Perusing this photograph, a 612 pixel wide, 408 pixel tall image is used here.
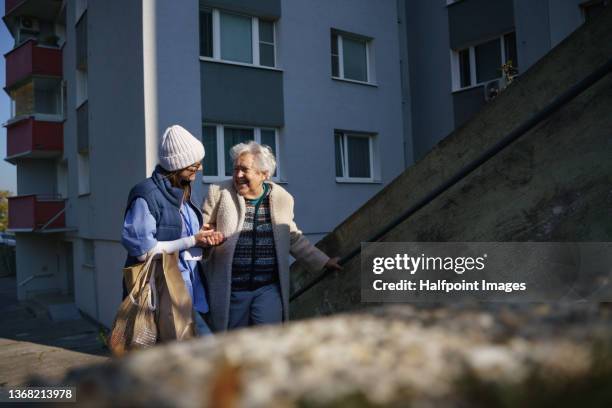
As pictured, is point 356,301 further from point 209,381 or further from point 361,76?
point 361,76

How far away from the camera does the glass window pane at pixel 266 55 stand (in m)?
11.5

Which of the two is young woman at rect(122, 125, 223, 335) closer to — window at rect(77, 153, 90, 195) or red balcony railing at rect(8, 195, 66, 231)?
window at rect(77, 153, 90, 195)

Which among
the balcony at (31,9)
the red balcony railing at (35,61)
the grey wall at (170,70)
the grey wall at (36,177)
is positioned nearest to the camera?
the grey wall at (170,70)

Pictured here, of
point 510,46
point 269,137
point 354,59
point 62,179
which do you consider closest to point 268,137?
point 269,137

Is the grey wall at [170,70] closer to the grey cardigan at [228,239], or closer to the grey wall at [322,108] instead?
the grey wall at [322,108]

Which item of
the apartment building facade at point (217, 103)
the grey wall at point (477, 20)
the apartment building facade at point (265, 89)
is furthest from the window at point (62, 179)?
the grey wall at point (477, 20)

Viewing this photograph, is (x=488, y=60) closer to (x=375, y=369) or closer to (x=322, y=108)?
(x=322, y=108)

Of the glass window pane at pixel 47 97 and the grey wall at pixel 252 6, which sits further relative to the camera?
the glass window pane at pixel 47 97

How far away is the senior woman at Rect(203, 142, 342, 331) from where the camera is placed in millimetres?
3477

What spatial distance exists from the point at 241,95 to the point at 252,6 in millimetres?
1909

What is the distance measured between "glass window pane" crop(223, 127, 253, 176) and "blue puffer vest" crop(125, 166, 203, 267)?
737 centimetres

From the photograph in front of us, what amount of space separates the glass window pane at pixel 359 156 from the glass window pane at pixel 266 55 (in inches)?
107

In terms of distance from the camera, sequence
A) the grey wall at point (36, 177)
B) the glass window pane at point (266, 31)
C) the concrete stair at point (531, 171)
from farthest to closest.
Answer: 1. the grey wall at point (36, 177)
2. the glass window pane at point (266, 31)
3. the concrete stair at point (531, 171)

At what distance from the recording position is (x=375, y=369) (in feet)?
2.74
